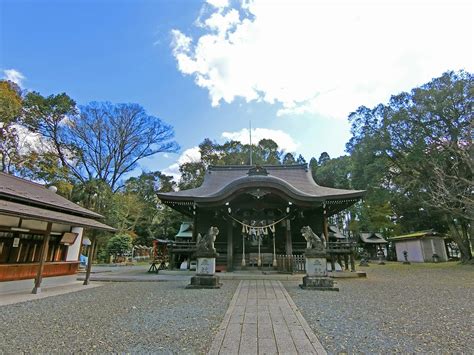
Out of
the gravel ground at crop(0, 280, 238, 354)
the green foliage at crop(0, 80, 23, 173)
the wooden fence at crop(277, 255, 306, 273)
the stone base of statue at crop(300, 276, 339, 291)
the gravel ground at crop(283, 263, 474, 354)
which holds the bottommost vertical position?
the gravel ground at crop(0, 280, 238, 354)

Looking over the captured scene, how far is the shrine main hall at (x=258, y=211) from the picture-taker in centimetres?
1117

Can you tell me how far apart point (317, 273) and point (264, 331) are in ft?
14.7

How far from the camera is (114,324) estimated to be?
13.0 ft

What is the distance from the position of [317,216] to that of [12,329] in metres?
11.7

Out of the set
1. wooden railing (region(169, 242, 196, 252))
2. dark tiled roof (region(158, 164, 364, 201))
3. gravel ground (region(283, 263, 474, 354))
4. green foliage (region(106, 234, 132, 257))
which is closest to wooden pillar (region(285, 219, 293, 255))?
dark tiled roof (region(158, 164, 364, 201))

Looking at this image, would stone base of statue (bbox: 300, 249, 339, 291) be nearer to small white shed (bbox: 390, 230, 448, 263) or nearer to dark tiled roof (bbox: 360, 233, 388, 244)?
small white shed (bbox: 390, 230, 448, 263)

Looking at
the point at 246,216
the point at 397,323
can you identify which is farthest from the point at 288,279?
the point at 397,323

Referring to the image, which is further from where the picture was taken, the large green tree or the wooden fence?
the large green tree

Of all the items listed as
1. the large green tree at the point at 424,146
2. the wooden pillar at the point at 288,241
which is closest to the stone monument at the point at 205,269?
the wooden pillar at the point at 288,241

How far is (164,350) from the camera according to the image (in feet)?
9.57

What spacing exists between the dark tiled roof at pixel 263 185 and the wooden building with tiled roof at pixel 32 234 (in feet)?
13.9

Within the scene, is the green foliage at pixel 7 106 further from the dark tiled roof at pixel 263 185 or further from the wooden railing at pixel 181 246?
the wooden railing at pixel 181 246

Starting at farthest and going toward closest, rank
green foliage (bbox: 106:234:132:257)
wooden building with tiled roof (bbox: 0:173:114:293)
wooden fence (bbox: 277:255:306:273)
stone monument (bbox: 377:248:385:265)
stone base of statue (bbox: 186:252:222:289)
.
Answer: stone monument (bbox: 377:248:385:265)
green foliage (bbox: 106:234:132:257)
wooden fence (bbox: 277:255:306:273)
stone base of statue (bbox: 186:252:222:289)
wooden building with tiled roof (bbox: 0:173:114:293)

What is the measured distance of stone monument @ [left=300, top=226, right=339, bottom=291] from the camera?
729cm
